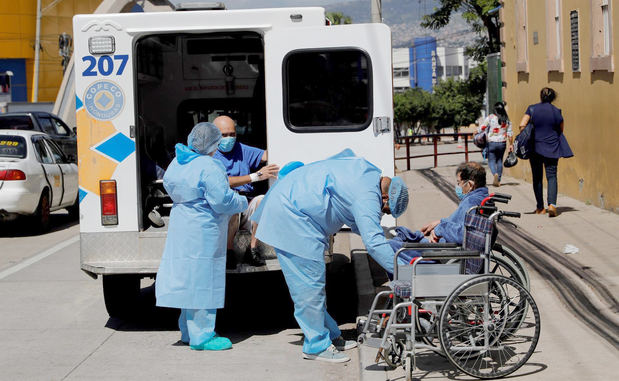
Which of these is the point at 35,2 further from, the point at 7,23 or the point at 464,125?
the point at 464,125

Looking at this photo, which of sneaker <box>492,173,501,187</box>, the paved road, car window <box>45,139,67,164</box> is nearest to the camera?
the paved road

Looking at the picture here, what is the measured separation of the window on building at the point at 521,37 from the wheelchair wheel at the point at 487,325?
1378 centimetres

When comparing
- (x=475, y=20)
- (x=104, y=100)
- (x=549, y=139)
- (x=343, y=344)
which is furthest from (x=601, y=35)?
(x=475, y=20)

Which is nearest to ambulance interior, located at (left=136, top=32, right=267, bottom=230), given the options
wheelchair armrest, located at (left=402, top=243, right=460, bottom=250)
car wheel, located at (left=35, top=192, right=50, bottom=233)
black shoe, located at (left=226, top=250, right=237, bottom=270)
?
black shoe, located at (left=226, top=250, right=237, bottom=270)

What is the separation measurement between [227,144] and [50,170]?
8.17 metres

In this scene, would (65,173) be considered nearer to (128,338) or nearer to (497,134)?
(497,134)

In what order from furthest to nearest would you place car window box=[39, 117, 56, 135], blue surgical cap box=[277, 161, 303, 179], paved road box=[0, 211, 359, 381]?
car window box=[39, 117, 56, 135] → blue surgical cap box=[277, 161, 303, 179] → paved road box=[0, 211, 359, 381]

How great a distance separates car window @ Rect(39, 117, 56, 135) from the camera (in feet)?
69.4

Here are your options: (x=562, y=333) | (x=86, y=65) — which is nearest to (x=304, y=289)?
(x=562, y=333)

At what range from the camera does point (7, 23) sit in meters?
66.4

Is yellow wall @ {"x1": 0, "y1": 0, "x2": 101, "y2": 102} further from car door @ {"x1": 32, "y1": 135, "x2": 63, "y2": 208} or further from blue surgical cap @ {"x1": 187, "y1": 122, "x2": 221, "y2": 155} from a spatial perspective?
blue surgical cap @ {"x1": 187, "y1": 122, "x2": 221, "y2": 155}

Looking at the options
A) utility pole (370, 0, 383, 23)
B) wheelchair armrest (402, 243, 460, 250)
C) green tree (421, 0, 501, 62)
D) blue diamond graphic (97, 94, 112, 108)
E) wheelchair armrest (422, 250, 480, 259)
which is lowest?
wheelchair armrest (422, 250, 480, 259)

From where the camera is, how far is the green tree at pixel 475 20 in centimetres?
3825

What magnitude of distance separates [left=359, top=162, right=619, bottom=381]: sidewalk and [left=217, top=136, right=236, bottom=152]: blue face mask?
2.33m
